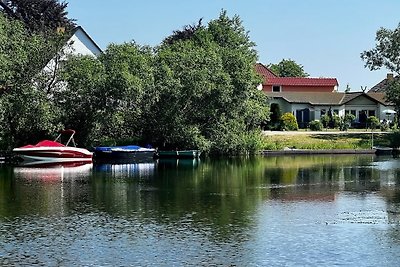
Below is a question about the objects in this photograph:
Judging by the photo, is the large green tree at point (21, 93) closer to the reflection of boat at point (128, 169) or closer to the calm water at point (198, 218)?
the reflection of boat at point (128, 169)

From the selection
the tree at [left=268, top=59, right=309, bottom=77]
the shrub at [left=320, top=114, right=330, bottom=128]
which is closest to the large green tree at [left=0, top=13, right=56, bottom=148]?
the shrub at [left=320, top=114, right=330, bottom=128]

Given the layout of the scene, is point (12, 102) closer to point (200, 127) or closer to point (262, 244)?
point (200, 127)

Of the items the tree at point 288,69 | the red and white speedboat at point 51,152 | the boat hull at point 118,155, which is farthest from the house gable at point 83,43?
the tree at point 288,69

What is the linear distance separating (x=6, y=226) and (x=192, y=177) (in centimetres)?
1650

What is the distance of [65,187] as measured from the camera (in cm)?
3247

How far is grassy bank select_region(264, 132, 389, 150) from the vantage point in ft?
194

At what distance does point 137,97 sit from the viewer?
47719 mm

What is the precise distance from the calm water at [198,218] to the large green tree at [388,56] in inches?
975

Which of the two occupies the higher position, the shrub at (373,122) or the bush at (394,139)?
the shrub at (373,122)

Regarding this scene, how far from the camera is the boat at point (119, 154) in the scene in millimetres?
47500

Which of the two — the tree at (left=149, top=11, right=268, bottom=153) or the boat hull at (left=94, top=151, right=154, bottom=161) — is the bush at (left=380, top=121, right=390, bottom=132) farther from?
the boat hull at (left=94, top=151, right=154, bottom=161)

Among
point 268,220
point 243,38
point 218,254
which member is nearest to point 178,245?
point 218,254

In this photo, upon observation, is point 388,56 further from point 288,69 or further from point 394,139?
point 288,69

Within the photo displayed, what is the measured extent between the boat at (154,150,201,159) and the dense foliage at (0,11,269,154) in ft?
2.85
